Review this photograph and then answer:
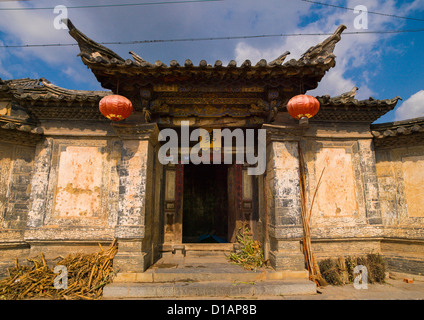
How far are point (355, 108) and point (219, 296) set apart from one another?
5704 mm

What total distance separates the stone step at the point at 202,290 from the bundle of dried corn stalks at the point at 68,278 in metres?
0.37

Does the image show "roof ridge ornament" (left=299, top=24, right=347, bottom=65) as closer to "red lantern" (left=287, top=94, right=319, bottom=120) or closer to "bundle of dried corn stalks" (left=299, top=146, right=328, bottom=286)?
"red lantern" (left=287, top=94, right=319, bottom=120)

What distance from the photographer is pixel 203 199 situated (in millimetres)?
11898

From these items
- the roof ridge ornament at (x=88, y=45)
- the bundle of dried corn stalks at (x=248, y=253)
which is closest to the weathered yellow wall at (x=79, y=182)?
the roof ridge ornament at (x=88, y=45)

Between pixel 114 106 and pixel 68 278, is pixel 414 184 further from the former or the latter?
pixel 68 278

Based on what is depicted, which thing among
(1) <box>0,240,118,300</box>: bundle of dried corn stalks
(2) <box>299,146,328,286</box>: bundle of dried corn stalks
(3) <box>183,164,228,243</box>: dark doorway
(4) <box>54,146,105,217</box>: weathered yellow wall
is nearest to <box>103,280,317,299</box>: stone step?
(1) <box>0,240,118,300</box>: bundle of dried corn stalks

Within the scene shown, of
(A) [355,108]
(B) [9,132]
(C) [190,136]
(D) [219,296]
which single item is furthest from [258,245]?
(B) [9,132]

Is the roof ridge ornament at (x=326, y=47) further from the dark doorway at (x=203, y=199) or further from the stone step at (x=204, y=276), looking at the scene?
the dark doorway at (x=203, y=199)

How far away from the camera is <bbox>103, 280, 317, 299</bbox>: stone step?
14.8 ft

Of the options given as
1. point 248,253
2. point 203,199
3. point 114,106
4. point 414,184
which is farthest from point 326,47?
point 203,199

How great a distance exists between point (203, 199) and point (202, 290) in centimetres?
737

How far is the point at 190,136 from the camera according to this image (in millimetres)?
6391

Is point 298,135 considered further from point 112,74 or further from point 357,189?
point 112,74

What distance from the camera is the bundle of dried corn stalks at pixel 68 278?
462cm
